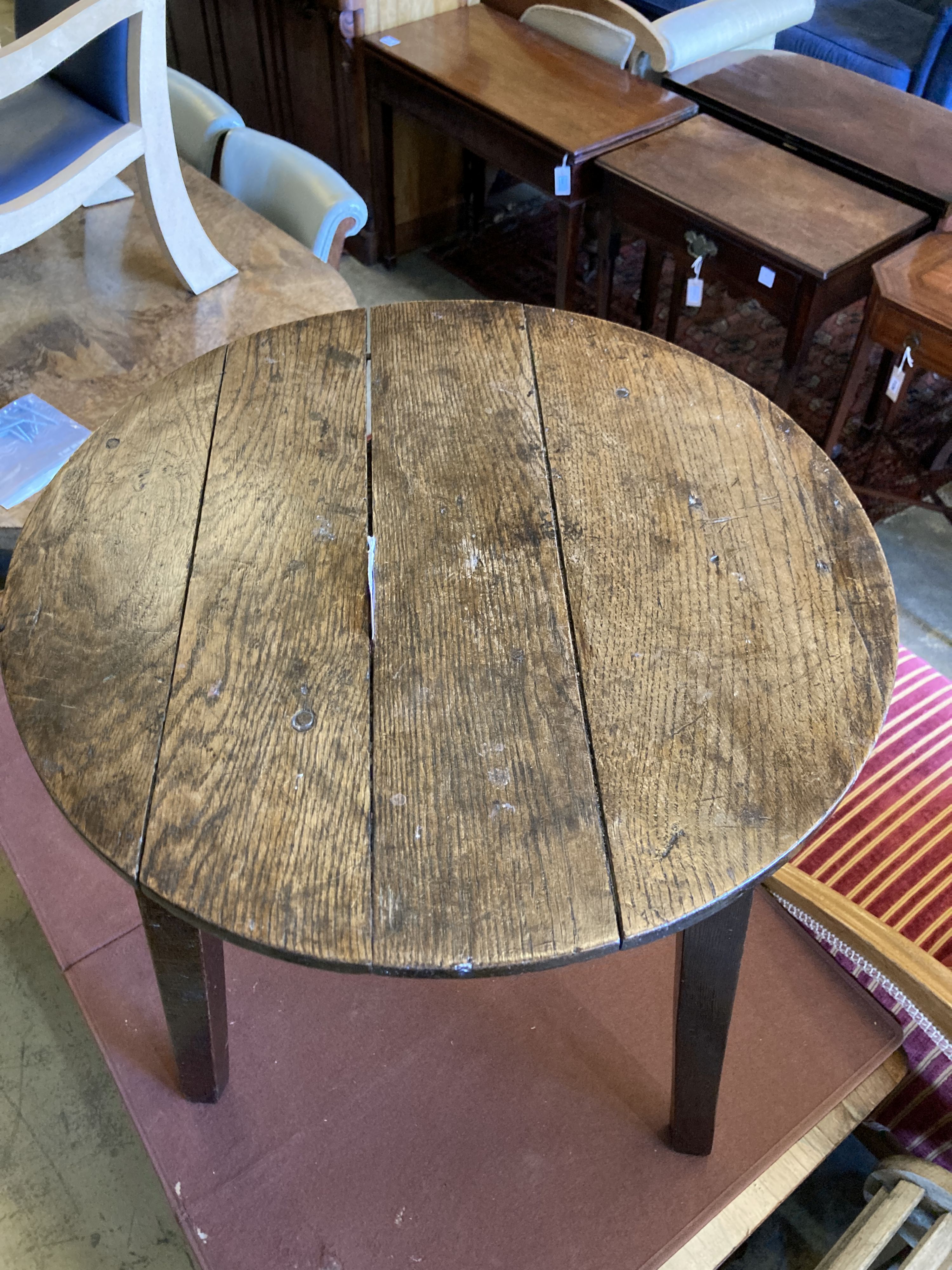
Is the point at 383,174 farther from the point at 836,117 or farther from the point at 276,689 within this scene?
the point at 276,689

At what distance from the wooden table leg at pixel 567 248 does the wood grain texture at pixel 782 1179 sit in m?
2.02

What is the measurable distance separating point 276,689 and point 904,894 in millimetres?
809

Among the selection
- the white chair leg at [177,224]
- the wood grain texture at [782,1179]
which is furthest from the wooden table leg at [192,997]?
the white chair leg at [177,224]

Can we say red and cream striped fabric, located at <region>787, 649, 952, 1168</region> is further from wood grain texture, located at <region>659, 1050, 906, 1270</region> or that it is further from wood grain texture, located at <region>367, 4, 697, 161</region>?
wood grain texture, located at <region>367, 4, 697, 161</region>

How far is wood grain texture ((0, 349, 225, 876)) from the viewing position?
854mm

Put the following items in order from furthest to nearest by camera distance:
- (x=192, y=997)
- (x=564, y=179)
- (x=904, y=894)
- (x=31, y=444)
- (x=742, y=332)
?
1. (x=742, y=332)
2. (x=564, y=179)
3. (x=31, y=444)
4. (x=904, y=894)
5. (x=192, y=997)

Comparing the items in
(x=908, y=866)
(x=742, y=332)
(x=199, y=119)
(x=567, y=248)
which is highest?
(x=199, y=119)

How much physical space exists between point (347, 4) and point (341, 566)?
7.87 ft

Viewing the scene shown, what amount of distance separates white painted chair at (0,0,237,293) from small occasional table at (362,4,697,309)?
1.00m

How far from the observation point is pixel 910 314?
73.6 inches

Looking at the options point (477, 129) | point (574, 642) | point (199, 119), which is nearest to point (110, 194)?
point (199, 119)

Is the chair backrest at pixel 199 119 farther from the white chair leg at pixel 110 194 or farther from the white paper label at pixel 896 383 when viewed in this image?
the white paper label at pixel 896 383

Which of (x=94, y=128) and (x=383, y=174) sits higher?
(x=94, y=128)

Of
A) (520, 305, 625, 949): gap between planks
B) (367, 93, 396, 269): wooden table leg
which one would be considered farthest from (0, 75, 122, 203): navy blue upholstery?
(367, 93, 396, 269): wooden table leg
